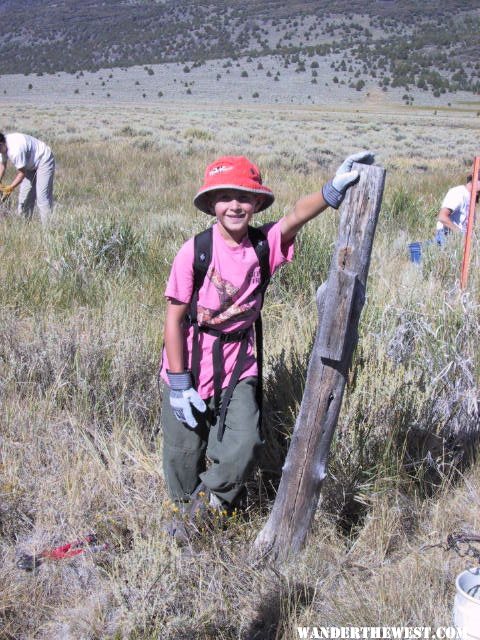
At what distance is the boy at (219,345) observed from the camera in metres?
2.65

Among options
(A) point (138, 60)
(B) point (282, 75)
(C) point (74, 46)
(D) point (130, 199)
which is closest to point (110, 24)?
(C) point (74, 46)

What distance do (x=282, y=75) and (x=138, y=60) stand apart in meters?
28.2

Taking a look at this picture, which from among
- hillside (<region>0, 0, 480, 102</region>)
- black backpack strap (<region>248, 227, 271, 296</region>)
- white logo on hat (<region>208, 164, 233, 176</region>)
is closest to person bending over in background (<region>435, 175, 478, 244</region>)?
black backpack strap (<region>248, 227, 271, 296</region>)

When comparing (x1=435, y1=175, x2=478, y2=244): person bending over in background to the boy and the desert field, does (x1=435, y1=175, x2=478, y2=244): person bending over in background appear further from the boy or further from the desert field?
the boy

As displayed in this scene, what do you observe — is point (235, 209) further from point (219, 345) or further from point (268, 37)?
point (268, 37)

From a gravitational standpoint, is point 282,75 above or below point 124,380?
above

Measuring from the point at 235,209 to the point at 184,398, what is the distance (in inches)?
31.1

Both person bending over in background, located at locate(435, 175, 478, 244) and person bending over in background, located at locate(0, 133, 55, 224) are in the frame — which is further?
person bending over in background, located at locate(0, 133, 55, 224)

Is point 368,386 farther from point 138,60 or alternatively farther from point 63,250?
point 138,60

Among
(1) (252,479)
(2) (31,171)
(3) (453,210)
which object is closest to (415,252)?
(3) (453,210)

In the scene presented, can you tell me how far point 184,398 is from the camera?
2656mm

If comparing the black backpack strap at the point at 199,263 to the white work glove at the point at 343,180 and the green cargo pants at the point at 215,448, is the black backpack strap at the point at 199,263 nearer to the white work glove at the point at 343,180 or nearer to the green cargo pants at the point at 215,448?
the green cargo pants at the point at 215,448

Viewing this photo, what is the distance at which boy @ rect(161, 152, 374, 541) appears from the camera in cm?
265

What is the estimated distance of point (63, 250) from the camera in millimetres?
5918
